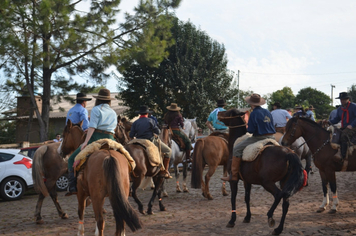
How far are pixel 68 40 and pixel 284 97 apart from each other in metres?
69.7

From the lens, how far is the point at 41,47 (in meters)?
17.0

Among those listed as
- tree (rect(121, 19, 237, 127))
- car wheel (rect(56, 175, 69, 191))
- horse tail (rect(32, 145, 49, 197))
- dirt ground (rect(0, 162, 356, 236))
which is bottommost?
car wheel (rect(56, 175, 69, 191))

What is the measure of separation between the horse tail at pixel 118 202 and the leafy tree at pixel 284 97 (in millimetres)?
72888

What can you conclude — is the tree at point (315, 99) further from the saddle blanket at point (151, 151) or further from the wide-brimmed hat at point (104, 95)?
the wide-brimmed hat at point (104, 95)

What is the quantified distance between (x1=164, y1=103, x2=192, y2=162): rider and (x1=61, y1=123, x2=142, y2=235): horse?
18.7 feet

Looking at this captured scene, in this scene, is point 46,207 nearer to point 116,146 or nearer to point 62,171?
point 62,171

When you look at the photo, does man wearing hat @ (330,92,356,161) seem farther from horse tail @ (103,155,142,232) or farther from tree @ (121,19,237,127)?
tree @ (121,19,237,127)

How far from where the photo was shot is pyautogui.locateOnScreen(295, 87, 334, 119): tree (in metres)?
74.4

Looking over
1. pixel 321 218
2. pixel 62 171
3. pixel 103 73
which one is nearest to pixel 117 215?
pixel 62 171

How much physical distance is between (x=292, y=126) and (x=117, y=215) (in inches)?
219

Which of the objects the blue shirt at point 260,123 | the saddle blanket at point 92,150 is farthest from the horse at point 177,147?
the saddle blanket at point 92,150

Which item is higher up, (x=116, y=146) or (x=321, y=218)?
(x=116, y=146)

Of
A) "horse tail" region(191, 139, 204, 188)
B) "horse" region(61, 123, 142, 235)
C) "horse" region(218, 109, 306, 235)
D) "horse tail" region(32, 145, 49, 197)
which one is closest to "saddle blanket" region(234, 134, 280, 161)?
"horse" region(218, 109, 306, 235)

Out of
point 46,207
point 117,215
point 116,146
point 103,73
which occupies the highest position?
point 103,73
